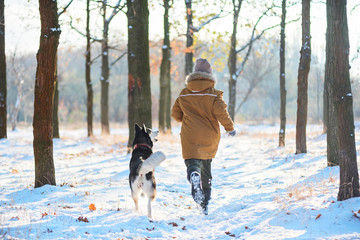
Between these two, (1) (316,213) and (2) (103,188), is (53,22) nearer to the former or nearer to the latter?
(2) (103,188)

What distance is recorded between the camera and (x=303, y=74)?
10820 millimetres

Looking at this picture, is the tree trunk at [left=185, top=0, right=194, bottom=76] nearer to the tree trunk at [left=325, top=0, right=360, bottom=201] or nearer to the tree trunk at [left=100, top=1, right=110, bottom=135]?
the tree trunk at [left=100, top=1, right=110, bottom=135]

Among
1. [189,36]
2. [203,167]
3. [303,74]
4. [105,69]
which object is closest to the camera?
[203,167]

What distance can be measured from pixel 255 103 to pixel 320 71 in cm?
5062

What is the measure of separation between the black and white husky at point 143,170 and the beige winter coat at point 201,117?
2.17 feet

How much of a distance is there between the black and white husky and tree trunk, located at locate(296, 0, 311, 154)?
7115 mm

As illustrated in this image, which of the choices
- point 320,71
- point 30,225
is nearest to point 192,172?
point 30,225

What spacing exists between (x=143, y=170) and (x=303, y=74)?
315 inches

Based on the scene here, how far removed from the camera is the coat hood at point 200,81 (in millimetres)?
4977

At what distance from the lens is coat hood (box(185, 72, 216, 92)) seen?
4.98m

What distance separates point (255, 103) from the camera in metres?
80.6

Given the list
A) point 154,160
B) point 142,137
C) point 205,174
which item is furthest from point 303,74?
point 154,160

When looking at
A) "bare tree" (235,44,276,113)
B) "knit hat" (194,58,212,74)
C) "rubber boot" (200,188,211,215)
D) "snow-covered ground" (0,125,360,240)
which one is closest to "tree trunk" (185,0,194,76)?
"snow-covered ground" (0,125,360,240)

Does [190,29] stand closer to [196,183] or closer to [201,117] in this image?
[201,117]
